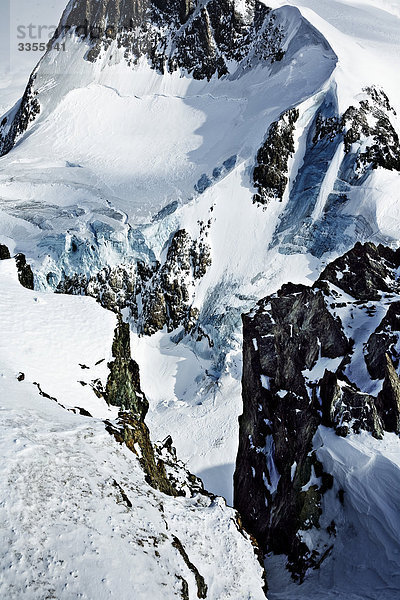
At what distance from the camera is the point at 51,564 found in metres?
11.0

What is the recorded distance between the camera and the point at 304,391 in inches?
1271

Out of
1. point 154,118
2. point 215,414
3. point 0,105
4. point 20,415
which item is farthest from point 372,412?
point 0,105

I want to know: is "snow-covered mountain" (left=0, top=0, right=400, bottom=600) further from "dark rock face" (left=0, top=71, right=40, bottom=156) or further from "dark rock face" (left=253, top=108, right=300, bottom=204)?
"dark rock face" (left=0, top=71, right=40, bottom=156)

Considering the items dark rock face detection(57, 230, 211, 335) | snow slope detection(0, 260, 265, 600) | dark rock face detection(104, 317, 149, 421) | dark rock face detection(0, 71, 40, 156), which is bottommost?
dark rock face detection(57, 230, 211, 335)

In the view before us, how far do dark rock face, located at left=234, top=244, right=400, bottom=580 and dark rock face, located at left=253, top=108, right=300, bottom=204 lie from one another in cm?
3213

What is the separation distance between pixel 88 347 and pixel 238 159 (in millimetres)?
57819

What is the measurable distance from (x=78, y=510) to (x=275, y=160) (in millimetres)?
67493

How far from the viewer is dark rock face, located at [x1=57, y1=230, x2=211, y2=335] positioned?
2719 inches

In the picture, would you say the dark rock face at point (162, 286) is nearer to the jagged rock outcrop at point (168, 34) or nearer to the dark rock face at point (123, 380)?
the jagged rock outcrop at point (168, 34)

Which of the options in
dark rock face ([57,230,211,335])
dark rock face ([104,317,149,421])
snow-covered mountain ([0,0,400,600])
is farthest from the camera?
dark rock face ([57,230,211,335])

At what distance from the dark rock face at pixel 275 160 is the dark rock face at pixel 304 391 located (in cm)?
3213

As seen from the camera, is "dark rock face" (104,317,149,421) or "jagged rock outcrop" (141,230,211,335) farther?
"jagged rock outcrop" (141,230,211,335)

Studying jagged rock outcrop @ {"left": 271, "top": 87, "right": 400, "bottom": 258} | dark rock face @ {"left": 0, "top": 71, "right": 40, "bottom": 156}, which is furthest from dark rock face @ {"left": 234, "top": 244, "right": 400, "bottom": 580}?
dark rock face @ {"left": 0, "top": 71, "right": 40, "bottom": 156}

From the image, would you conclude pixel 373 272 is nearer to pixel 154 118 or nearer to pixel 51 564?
pixel 51 564
